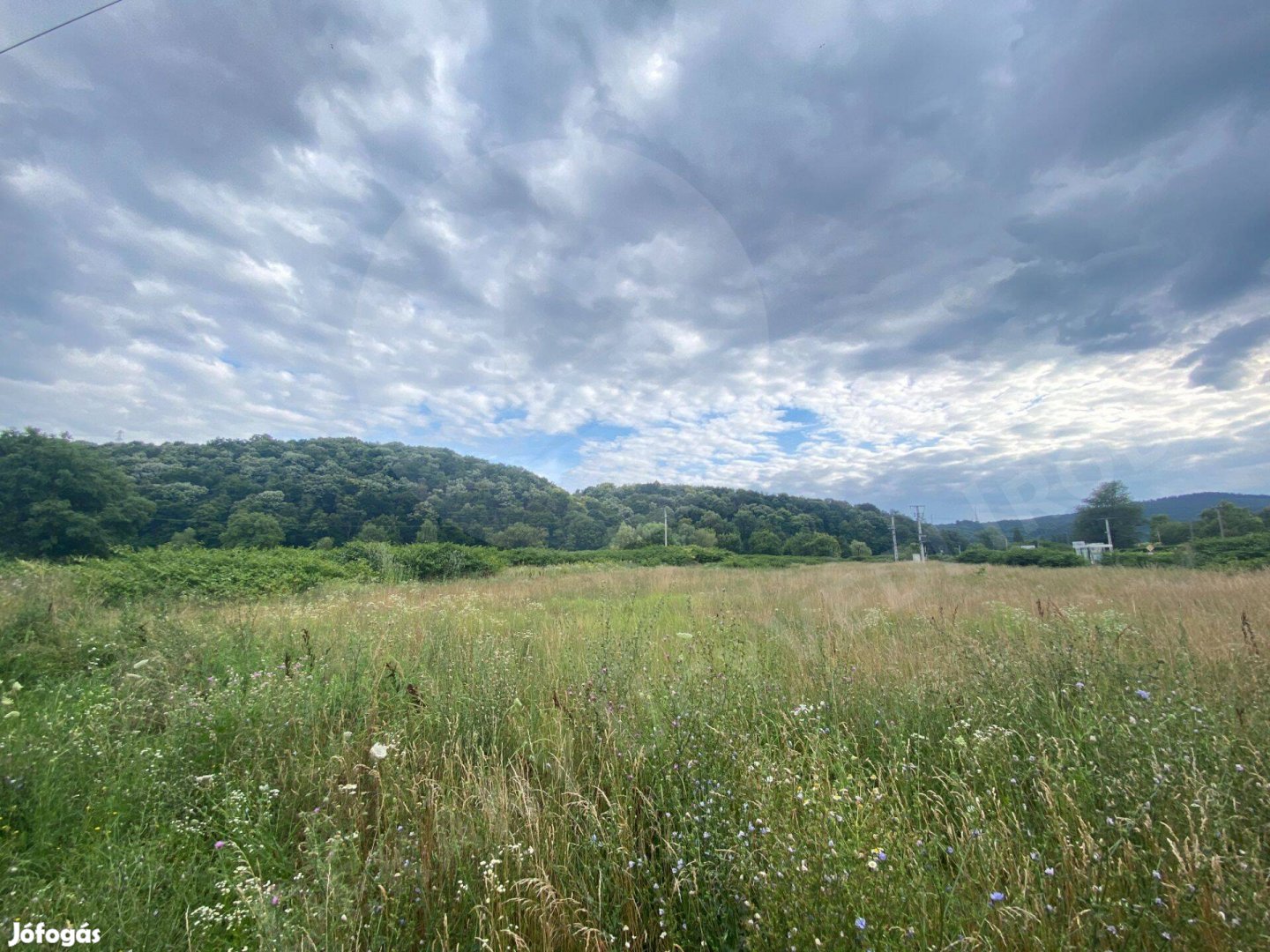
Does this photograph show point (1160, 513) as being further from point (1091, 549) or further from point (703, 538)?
point (703, 538)

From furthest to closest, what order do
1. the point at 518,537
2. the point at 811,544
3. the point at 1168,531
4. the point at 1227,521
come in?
the point at 811,544 < the point at 518,537 < the point at 1168,531 < the point at 1227,521

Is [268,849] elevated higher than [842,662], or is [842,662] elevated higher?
[842,662]

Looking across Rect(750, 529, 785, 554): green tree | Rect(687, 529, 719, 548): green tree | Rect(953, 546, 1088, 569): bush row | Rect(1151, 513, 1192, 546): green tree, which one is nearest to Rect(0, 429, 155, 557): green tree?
Rect(687, 529, 719, 548): green tree

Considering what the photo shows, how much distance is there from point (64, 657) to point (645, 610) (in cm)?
726

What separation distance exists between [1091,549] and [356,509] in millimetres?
43534

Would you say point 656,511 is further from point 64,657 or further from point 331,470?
point 64,657

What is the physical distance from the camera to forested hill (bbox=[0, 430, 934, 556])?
24.2 m

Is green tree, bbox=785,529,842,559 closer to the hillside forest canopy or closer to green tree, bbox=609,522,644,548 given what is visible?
the hillside forest canopy

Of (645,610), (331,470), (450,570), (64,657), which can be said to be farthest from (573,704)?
(331,470)

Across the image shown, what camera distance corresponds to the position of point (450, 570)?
792 inches

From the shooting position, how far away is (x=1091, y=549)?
2530 centimetres

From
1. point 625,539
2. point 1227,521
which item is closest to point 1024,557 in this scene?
point 1227,521

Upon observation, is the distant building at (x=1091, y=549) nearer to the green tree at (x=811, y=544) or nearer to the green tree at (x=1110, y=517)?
the green tree at (x=1110, y=517)

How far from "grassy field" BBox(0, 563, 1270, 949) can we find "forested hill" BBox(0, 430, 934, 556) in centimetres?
2748
